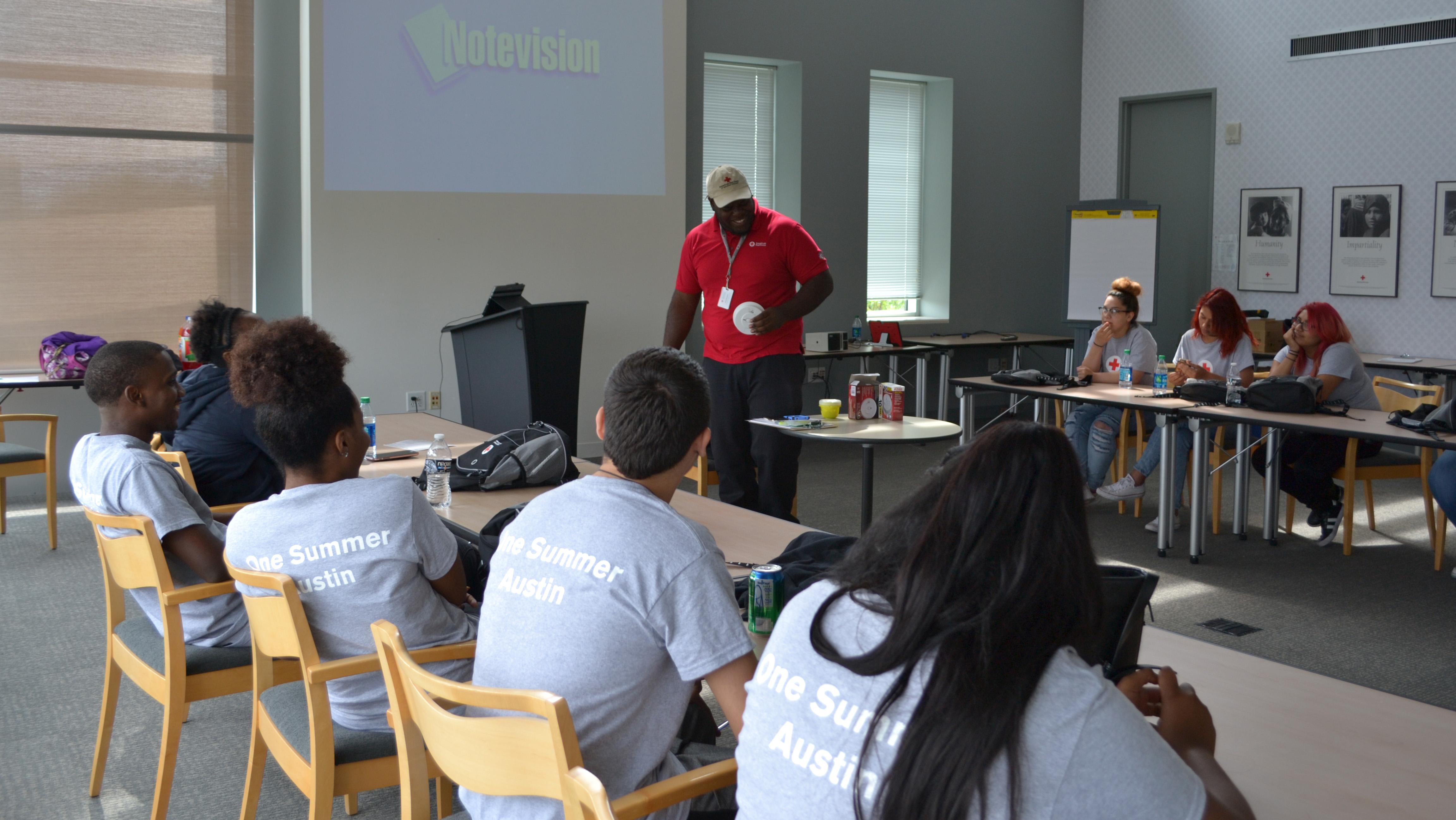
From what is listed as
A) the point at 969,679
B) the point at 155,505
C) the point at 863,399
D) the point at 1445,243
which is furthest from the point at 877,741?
the point at 1445,243

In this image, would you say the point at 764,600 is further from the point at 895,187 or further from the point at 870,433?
the point at 895,187

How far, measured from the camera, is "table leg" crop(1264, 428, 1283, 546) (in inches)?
197

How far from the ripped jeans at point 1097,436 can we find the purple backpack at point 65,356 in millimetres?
4895

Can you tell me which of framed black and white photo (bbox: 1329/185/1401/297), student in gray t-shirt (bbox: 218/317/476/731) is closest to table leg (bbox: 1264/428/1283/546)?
framed black and white photo (bbox: 1329/185/1401/297)

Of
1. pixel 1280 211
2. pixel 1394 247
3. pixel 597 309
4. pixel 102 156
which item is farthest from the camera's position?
pixel 1280 211

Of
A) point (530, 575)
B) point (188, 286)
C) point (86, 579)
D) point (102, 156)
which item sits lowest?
point (86, 579)

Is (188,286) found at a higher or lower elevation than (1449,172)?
lower

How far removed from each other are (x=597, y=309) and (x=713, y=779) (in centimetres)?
544

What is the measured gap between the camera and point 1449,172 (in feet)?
22.9

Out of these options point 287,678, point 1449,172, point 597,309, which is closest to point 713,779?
point 287,678

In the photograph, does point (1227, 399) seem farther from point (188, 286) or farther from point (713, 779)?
point (188, 286)

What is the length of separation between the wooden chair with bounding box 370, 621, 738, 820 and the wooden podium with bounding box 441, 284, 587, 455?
3.69m

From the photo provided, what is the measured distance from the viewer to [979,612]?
102 centimetres

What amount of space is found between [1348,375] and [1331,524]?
0.69 metres
